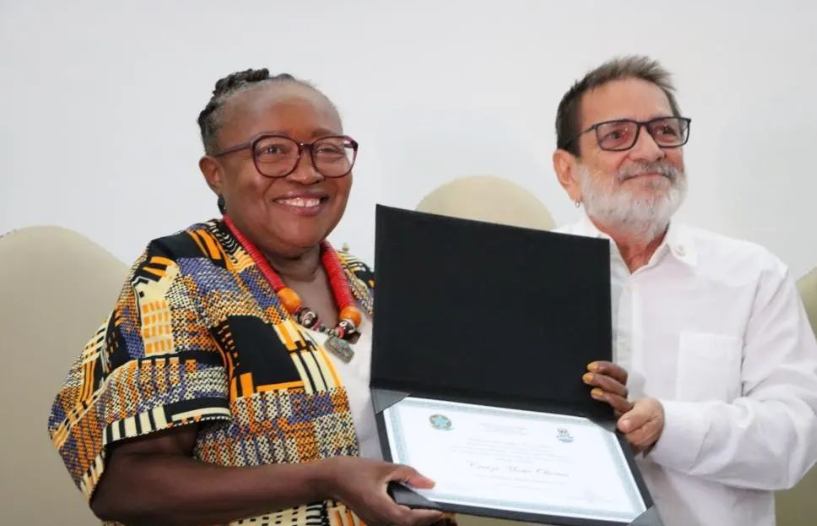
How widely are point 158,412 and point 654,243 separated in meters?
0.99

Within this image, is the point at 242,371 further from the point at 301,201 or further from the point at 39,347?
the point at 39,347

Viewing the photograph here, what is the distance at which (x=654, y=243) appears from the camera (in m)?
1.76

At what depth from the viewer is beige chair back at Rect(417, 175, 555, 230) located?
215 centimetres

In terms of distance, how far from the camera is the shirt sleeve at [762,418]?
1.47 m

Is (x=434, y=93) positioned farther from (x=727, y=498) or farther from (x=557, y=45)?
(x=727, y=498)

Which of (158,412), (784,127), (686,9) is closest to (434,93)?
(686,9)

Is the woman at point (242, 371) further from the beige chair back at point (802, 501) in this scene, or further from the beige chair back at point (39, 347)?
the beige chair back at point (802, 501)

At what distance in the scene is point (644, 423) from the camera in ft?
4.65

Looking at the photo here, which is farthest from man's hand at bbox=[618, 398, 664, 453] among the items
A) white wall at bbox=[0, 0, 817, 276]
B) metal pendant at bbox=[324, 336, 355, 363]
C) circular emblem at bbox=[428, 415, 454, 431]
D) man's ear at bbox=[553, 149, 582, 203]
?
white wall at bbox=[0, 0, 817, 276]

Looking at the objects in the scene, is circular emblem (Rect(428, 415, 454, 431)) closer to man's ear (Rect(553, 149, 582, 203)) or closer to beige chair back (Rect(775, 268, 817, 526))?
man's ear (Rect(553, 149, 582, 203))

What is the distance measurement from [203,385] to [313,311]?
0.28 metres

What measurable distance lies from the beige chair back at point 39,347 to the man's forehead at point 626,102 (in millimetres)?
1007

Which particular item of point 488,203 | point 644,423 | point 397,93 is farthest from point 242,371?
point 397,93

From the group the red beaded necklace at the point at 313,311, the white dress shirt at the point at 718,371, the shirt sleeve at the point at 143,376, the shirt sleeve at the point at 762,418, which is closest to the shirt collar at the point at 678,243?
the white dress shirt at the point at 718,371
